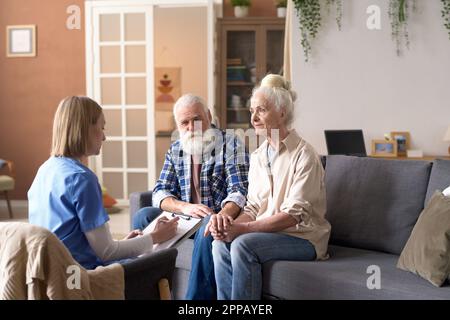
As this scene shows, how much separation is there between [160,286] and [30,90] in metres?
5.39

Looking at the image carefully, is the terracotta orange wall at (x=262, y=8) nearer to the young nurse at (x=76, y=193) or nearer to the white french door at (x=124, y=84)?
the white french door at (x=124, y=84)

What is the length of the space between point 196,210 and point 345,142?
2100 mm

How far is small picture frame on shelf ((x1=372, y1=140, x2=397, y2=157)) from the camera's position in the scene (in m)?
4.64

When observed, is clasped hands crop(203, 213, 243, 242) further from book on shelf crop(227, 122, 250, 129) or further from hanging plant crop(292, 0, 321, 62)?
book on shelf crop(227, 122, 250, 129)

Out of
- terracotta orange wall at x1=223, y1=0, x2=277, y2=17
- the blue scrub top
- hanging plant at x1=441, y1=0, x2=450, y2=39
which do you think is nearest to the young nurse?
the blue scrub top

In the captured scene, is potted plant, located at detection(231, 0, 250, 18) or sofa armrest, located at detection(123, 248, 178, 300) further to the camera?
potted plant, located at detection(231, 0, 250, 18)

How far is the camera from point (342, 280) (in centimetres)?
224

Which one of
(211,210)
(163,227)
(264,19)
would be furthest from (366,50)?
(163,227)

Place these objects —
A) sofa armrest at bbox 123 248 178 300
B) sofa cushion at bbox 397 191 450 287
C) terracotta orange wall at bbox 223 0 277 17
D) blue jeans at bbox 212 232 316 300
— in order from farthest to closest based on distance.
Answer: terracotta orange wall at bbox 223 0 277 17 < blue jeans at bbox 212 232 316 300 < sofa cushion at bbox 397 191 450 287 < sofa armrest at bbox 123 248 178 300

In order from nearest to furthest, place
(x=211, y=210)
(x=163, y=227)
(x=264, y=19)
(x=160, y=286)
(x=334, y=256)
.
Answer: (x=160, y=286) → (x=163, y=227) → (x=334, y=256) → (x=211, y=210) → (x=264, y=19)

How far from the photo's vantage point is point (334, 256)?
2.57m

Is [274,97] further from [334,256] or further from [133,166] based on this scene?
[133,166]

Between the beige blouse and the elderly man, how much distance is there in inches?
8.5

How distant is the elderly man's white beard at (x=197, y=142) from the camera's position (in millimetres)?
2918
